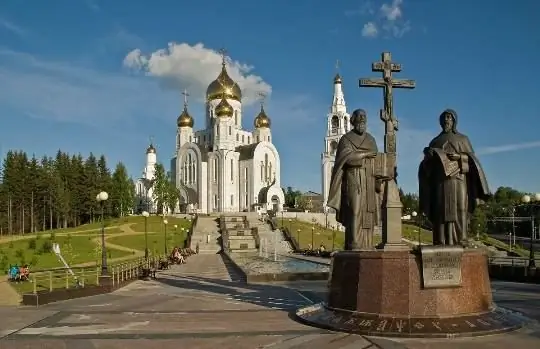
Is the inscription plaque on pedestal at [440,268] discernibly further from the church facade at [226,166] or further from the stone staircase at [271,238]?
the church facade at [226,166]

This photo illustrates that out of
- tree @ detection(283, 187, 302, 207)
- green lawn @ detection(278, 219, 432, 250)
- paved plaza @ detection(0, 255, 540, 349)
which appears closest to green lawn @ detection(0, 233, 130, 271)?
green lawn @ detection(278, 219, 432, 250)

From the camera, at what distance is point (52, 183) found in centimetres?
7944

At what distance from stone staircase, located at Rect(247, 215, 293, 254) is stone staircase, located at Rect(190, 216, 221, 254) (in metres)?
4.44

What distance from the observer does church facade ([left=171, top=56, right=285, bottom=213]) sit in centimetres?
8700

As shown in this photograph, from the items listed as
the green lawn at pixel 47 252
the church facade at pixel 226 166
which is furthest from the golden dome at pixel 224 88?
the green lawn at pixel 47 252

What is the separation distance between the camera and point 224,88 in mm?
94562

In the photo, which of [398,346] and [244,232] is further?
[244,232]

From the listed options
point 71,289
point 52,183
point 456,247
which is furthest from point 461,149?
point 52,183

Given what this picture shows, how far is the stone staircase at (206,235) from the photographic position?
166 feet

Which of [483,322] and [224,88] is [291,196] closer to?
[224,88]

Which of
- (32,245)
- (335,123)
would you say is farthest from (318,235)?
(335,123)

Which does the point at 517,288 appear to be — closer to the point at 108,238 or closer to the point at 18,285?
the point at 18,285

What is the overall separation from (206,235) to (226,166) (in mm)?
31666

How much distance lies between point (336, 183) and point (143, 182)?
9847 centimetres
